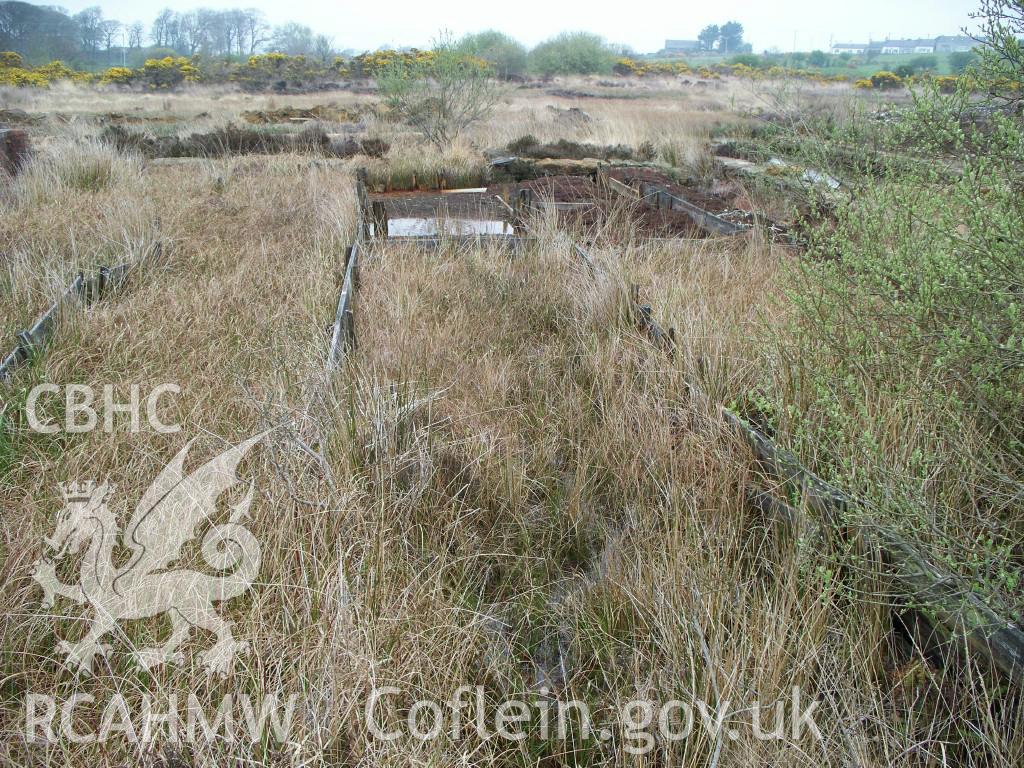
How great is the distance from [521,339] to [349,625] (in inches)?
109

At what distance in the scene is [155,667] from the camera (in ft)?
6.21

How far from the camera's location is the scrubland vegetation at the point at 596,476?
5.90 feet

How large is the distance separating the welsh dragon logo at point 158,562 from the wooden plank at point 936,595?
5.95 feet

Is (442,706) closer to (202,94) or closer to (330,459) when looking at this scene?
(330,459)

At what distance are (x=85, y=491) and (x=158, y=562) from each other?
2.01 feet

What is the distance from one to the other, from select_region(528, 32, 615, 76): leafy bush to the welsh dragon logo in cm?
6965

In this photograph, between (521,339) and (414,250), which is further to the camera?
(414,250)

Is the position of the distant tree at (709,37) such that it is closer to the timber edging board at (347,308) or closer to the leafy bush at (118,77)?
the leafy bush at (118,77)

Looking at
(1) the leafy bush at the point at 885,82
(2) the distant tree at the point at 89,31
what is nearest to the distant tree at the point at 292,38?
(2) the distant tree at the point at 89,31

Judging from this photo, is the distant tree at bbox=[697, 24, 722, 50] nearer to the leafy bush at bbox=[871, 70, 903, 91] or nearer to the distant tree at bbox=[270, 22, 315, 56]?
the distant tree at bbox=[270, 22, 315, 56]

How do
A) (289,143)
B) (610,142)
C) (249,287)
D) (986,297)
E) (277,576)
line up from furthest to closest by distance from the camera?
1. (610,142)
2. (289,143)
3. (249,287)
4. (986,297)
5. (277,576)

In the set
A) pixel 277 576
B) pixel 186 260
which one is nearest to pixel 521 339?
pixel 277 576

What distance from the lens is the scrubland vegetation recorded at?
1799 mm

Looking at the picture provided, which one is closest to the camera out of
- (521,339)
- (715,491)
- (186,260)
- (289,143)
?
(715,491)
